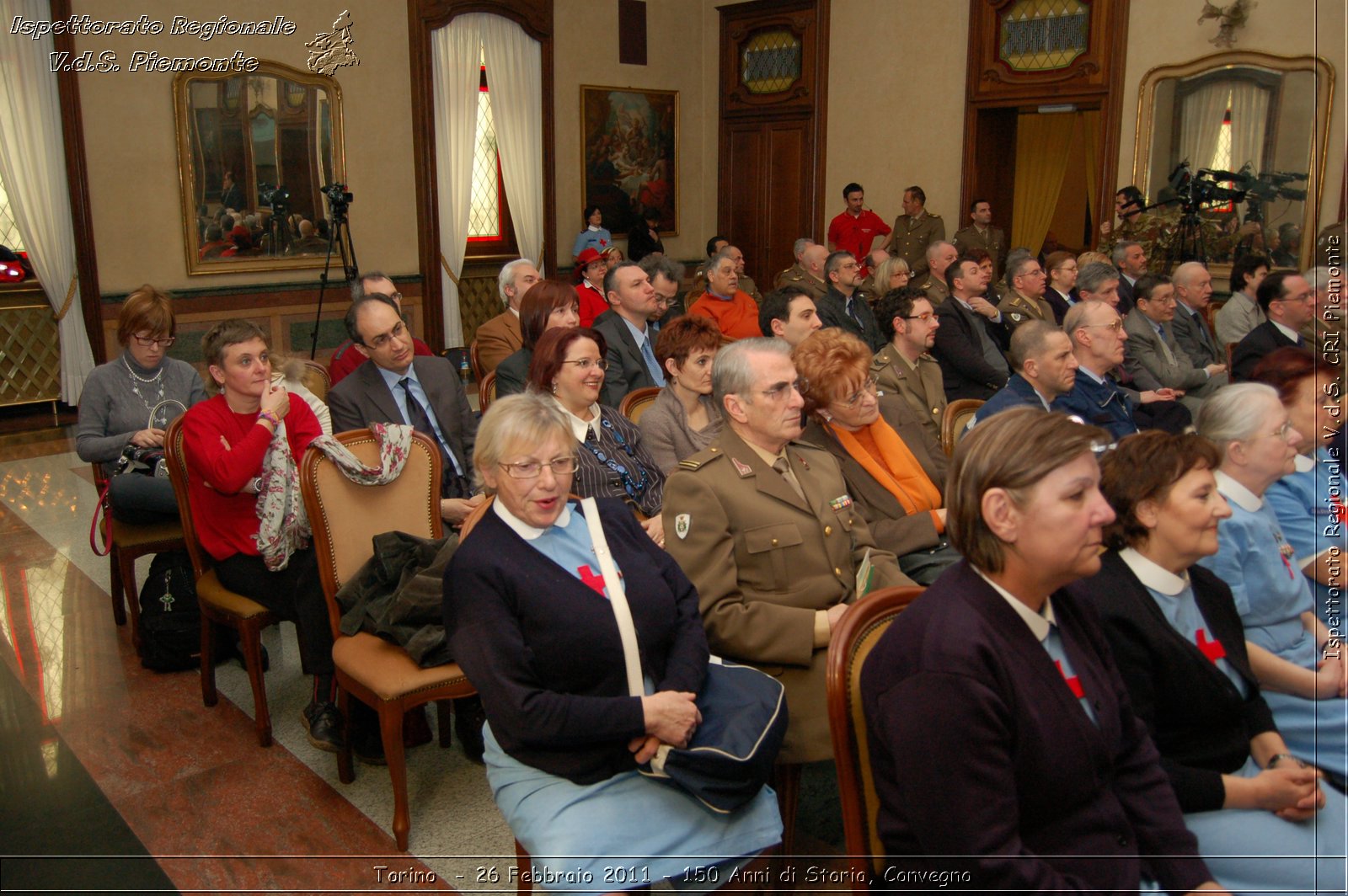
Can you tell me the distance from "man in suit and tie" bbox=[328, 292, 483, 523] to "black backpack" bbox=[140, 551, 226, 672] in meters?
0.83

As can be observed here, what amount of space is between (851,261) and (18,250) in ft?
21.3

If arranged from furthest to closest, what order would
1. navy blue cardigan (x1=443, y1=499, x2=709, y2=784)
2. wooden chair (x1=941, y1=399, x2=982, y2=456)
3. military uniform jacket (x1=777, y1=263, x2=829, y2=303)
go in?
military uniform jacket (x1=777, y1=263, x2=829, y2=303)
wooden chair (x1=941, y1=399, x2=982, y2=456)
navy blue cardigan (x1=443, y1=499, x2=709, y2=784)

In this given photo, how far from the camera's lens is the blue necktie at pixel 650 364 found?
499 cm

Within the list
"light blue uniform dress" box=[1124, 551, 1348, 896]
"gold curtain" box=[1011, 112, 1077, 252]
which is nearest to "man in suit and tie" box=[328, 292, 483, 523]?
"light blue uniform dress" box=[1124, 551, 1348, 896]

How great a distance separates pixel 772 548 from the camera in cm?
259

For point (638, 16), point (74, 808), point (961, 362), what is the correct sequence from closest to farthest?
point (74, 808)
point (961, 362)
point (638, 16)

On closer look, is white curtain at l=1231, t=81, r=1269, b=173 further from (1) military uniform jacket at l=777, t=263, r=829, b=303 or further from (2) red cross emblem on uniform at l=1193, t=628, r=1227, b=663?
(2) red cross emblem on uniform at l=1193, t=628, r=1227, b=663

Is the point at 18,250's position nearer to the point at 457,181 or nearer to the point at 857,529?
the point at 457,181

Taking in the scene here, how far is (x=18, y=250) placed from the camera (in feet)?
26.9

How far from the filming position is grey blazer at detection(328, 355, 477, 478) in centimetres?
376

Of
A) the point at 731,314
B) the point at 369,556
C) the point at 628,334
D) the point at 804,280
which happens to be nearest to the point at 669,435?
the point at 369,556

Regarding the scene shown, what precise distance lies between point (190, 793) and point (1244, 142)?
923 centimetres

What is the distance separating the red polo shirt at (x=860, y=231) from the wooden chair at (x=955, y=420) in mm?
7434

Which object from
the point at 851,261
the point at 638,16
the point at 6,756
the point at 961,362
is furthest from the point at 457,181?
the point at 6,756
